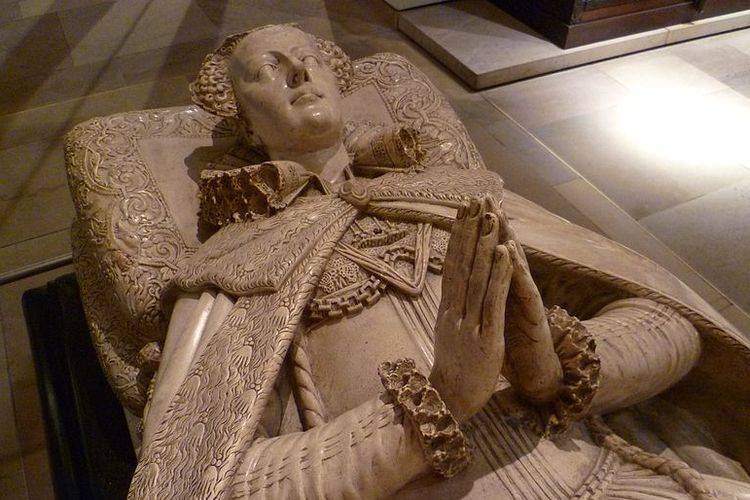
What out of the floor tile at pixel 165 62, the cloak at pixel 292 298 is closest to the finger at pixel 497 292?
the cloak at pixel 292 298

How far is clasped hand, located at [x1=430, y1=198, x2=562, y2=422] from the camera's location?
46.9 inches

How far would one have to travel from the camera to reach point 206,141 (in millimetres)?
2379

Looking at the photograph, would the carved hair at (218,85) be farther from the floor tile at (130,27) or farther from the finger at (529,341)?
the floor tile at (130,27)

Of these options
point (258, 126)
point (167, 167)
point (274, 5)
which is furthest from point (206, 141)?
point (274, 5)

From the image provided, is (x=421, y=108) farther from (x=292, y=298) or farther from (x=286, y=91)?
(x=292, y=298)

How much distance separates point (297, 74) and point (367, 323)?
2.72 ft

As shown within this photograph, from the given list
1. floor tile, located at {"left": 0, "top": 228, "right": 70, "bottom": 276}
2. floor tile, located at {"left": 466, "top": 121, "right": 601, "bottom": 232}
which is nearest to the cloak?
floor tile, located at {"left": 466, "top": 121, "right": 601, "bottom": 232}

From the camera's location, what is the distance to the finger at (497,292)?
1.18 m

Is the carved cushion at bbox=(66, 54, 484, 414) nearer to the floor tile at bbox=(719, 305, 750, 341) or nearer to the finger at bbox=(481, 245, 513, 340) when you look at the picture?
the finger at bbox=(481, 245, 513, 340)

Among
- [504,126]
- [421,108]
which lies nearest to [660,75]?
[504,126]

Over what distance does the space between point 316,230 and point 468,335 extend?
2.09 feet

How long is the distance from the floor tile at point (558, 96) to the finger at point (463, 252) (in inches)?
106

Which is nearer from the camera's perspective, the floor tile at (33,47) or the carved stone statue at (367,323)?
the carved stone statue at (367,323)

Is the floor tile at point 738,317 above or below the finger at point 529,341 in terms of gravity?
below
